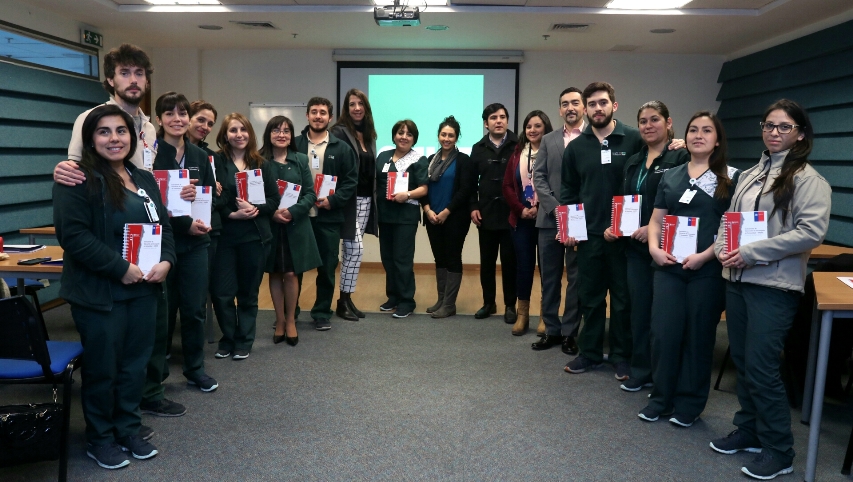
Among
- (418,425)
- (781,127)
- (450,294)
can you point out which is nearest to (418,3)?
(450,294)

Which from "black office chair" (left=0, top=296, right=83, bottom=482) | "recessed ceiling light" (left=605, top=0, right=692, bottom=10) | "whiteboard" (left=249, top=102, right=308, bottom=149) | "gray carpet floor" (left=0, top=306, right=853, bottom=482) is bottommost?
"gray carpet floor" (left=0, top=306, right=853, bottom=482)

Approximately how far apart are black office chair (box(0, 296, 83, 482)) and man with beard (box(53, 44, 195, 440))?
0.46m

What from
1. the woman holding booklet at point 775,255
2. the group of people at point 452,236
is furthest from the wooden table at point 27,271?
the woman holding booklet at point 775,255

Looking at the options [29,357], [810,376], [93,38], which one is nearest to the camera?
[29,357]

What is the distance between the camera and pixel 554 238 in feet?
13.5

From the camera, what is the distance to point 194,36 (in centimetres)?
647

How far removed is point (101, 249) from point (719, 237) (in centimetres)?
240

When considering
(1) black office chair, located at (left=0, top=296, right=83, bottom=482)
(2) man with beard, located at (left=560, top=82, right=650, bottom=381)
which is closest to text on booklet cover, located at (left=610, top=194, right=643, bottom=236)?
(2) man with beard, located at (left=560, top=82, right=650, bottom=381)

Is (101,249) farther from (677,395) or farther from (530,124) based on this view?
(530,124)

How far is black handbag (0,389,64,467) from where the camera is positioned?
2.15 meters

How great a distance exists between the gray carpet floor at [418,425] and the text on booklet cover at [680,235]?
0.83 meters

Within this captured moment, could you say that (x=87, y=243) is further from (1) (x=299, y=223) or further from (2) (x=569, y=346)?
(2) (x=569, y=346)

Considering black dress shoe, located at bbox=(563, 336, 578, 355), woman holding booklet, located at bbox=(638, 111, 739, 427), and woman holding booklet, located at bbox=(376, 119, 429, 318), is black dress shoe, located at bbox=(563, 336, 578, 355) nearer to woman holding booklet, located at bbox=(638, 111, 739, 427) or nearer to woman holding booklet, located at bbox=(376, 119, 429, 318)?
woman holding booklet, located at bbox=(638, 111, 739, 427)

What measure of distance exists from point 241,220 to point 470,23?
307 centimetres
